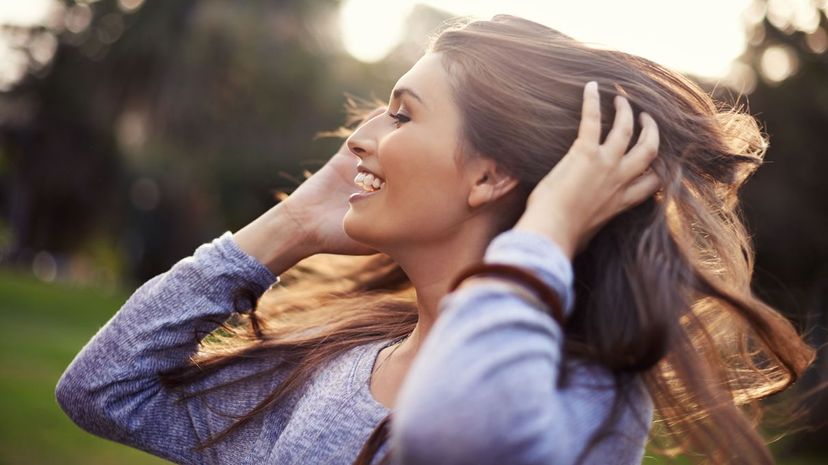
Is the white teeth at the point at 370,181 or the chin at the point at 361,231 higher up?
the white teeth at the point at 370,181

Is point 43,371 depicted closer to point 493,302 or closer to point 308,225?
point 308,225

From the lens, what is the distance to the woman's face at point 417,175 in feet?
7.13

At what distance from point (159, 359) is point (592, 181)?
4.37 feet

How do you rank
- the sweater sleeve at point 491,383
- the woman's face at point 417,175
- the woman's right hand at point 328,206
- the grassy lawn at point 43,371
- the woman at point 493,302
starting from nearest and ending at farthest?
the sweater sleeve at point 491,383 < the woman at point 493,302 < the woman's face at point 417,175 < the woman's right hand at point 328,206 < the grassy lawn at point 43,371

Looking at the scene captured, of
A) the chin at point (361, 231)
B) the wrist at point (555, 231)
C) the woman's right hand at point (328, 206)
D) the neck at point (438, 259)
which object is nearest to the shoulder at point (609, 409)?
the wrist at point (555, 231)

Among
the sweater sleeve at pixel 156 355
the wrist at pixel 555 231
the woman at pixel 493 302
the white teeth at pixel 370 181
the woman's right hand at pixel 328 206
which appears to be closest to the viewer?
the woman at pixel 493 302

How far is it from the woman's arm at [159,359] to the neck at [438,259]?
1.67 feet

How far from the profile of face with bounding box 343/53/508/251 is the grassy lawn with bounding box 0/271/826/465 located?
3.91 feet

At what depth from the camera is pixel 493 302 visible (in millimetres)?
1708

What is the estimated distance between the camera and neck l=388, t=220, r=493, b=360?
2.26 m

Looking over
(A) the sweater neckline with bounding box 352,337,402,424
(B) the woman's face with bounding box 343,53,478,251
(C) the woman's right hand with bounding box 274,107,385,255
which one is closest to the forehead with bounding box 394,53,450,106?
(B) the woman's face with bounding box 343,53,478,251

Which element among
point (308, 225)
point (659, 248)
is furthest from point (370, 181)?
point (659, 248)

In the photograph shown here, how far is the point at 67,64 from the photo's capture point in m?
24.3

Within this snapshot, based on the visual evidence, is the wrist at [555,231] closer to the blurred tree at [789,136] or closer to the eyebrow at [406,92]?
the eyebrow at [406,92]
